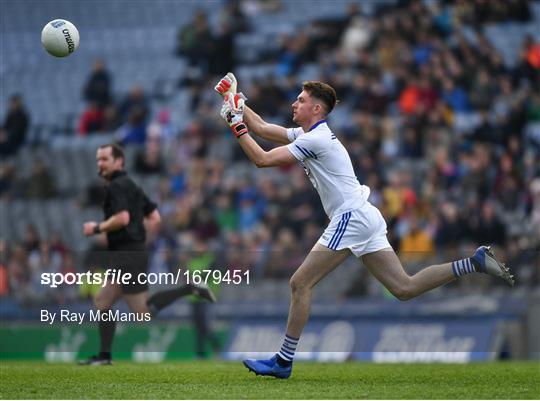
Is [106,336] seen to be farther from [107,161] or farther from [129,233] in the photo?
[107,161]

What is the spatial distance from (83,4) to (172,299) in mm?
17427

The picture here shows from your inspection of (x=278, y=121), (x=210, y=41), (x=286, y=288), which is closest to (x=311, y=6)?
(x=210, y=41)

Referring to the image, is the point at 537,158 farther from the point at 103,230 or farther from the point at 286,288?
the point at 103,230

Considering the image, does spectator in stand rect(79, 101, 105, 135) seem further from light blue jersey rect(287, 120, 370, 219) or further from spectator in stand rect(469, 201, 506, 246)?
light blue jersey rect(287, 120, 370, 219)

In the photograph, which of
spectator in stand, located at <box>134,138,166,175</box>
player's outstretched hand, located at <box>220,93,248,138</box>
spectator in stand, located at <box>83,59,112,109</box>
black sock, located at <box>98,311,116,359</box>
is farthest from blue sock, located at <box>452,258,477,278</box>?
spectator in stand, located at <box>83,59,112,109</box>

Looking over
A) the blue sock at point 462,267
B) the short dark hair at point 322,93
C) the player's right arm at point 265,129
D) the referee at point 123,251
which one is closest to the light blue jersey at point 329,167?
the short dark hair at point 322,93

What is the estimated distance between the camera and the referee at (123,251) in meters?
12.2

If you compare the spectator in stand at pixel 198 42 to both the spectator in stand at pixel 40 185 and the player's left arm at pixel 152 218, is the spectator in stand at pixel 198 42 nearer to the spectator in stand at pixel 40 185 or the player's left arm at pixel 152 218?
the spectator in stand at pixel 40 185

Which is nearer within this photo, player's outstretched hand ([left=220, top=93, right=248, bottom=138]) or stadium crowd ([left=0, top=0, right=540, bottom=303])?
player's outstretched hand ([left=220, top=93, right=248, bottom=138])

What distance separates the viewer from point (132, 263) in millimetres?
12367

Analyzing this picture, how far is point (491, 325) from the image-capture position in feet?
54.6

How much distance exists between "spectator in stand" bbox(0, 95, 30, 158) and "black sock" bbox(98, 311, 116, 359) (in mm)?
13015

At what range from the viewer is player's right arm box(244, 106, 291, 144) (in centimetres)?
1071

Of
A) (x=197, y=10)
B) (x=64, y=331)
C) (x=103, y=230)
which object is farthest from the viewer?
(x=197, y=10)
